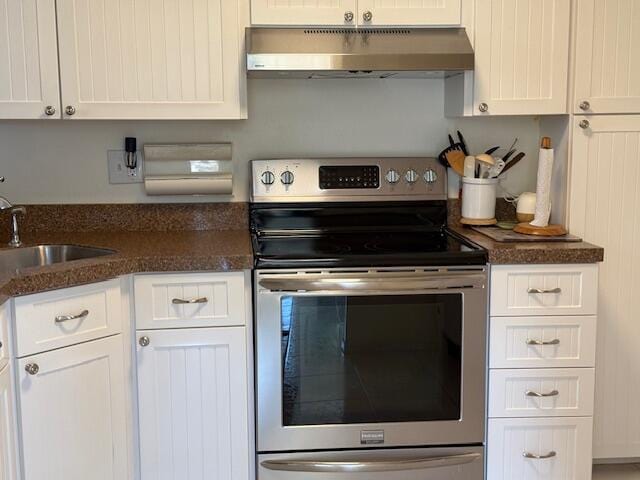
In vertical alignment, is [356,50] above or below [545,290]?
above

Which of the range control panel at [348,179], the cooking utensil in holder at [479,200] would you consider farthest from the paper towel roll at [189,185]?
the cooking utensil in holder at [479,200]

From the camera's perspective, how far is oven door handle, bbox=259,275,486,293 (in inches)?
86.4

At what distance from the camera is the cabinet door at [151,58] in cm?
236

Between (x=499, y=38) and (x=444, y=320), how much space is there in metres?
0.96

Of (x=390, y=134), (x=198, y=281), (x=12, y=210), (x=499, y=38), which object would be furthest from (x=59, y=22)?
(x=499, y=38)

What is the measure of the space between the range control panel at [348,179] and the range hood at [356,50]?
355 millimetres

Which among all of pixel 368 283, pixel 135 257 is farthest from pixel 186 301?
pixel 368 283

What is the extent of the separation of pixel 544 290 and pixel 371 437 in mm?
696

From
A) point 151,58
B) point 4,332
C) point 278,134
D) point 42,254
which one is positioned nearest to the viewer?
point 4,332

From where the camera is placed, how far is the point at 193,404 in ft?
7.39

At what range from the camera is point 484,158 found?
2.60 m

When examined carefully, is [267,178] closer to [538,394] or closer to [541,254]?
[541,254]

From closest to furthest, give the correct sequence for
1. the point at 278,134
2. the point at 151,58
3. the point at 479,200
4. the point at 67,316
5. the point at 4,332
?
the point at 4,332
the point at 67,316
the point at 151,58
the point at 479,200
the point at 278,134

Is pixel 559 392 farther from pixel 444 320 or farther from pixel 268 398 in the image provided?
pixel 268 398
